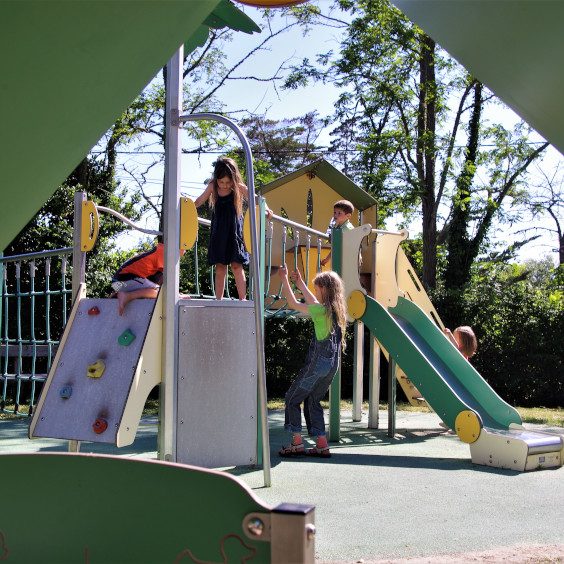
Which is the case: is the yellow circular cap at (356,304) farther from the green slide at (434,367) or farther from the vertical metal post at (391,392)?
the vertical metal post at (391,392)

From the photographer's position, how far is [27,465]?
4.06 feet

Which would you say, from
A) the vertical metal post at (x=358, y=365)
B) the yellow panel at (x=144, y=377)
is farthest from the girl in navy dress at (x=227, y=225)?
the vertical metal post at (x=358, y=365)

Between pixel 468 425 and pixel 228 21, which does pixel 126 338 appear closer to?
pixel 468 425

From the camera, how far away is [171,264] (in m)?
4.28

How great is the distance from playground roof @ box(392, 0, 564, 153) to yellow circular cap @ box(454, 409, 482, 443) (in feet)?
14.8

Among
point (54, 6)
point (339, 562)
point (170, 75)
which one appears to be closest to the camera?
point (54, 6)

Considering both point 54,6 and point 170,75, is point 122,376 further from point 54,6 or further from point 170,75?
point 54,6

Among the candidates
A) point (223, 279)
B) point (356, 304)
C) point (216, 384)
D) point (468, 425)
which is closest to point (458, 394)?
point (468, 425)

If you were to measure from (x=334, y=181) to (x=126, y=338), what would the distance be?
26.4ft

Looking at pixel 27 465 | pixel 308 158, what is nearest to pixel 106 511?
pixel 27 465

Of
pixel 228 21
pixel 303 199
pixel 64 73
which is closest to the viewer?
pixel 64 73

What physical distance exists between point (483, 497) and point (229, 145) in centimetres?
1296

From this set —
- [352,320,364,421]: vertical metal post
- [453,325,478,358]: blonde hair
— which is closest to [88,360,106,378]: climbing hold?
[352,320,364,421]: vertical metal post

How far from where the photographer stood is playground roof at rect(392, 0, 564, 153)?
4.19 feet
